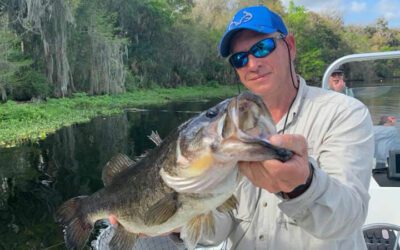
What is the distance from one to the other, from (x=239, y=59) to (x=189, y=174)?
82 centimetres

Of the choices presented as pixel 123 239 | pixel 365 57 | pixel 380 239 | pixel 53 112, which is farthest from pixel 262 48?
pixel 53 112

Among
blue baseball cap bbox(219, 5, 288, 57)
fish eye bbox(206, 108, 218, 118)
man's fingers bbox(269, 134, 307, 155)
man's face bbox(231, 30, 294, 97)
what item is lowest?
man's fingers bbox(269, 134, 307, 155)

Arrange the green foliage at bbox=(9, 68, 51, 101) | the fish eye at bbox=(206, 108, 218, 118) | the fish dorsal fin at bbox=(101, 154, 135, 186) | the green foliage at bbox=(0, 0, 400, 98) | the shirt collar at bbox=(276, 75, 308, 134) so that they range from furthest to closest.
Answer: the green foliage at bbox=(0, 0, 400, 98)
the green foliage at bbox=(9, 68, 51, 101)
the fish dorsal fin at bbox=(101, 154, 135, 186)
the shirt collar at bbox=(276, 75, 308, 134)
the fish eye at bbox=(206, 108, 218, 118)

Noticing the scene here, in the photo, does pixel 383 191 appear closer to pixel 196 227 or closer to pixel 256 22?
pixel 256 22

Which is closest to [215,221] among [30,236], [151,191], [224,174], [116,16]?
[151,191]

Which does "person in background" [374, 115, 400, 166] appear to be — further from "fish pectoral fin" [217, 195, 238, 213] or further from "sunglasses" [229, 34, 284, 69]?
"fish pectoral fin" [217, 195, 238, 213]

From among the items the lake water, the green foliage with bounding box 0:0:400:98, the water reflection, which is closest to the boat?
the lake water

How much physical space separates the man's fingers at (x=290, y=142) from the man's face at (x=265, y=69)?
744 mm

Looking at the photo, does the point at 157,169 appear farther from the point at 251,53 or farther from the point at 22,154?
the point at 22,154

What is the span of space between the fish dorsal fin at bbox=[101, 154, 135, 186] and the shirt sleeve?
3.30 feet

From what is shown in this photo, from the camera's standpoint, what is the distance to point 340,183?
1.69 meters

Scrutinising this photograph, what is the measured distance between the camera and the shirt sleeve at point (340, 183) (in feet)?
5.22

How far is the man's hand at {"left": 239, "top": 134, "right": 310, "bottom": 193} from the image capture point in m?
1.38

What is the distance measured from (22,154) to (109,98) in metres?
22.3
